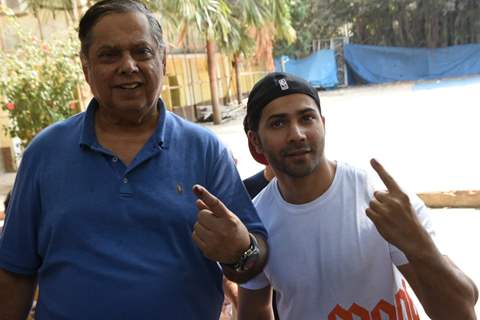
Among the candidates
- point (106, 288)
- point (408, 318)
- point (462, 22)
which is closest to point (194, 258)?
point (106, 288)

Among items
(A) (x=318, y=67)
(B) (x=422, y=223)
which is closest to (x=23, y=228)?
(B) (x=422, y=223)

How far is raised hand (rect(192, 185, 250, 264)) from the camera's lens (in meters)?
1.34

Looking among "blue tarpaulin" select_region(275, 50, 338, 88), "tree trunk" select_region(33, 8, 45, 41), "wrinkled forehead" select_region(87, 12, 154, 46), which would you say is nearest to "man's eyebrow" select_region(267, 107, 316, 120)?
"wrinkled forehead" select_region(87, 12, 154, 46)

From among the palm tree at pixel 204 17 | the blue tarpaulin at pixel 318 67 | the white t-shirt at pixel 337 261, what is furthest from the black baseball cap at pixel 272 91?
the blue tarpaulin at pixel 318 67

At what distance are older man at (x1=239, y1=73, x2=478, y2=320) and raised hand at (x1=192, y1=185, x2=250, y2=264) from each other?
371mm

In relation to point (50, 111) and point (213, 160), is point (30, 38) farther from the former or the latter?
point (213, 160)

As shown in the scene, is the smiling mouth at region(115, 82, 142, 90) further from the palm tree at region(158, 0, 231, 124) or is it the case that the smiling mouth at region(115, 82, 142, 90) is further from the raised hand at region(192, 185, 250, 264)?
the palm tree at region(158, 0, 231, 124)

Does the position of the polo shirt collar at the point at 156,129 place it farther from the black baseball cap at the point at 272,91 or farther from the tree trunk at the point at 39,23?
the tree trunk at the point at 39,23

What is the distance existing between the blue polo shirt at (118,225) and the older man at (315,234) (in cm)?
23

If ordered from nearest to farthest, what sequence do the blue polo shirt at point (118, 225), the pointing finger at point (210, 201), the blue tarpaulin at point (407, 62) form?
the pointing finger at point (210, 201), the blue polo shirt at point (118, 225), the blue tarpaulin at point (407, 62)

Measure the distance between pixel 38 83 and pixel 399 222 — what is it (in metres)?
6.55

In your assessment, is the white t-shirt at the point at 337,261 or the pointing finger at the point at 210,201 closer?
the pointing finger at the point at 210,201

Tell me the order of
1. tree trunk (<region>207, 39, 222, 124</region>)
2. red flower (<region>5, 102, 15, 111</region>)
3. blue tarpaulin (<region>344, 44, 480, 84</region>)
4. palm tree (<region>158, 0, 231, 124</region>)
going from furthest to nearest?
blue tarpaulin (<region>344, 44, 480, 84</region>)
tree trunk (<region>207, 39, 222, 124</region>)
palm tree (<region>158, 0, 231, 124</region>)
red flower (<region>5, 102, 15, 111</region>)

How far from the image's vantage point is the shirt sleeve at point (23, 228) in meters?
1.51
